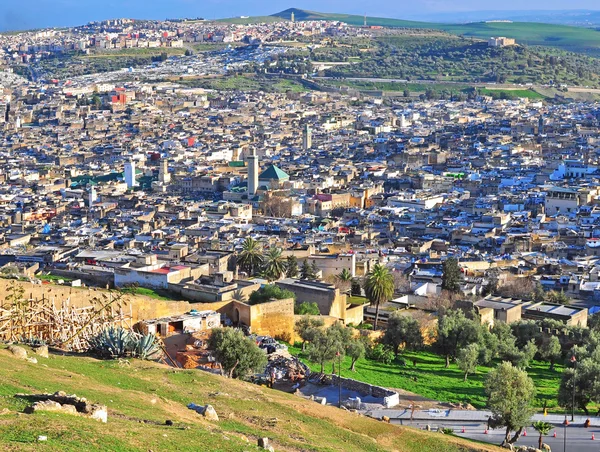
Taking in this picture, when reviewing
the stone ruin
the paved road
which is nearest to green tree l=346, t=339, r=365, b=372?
the paved road

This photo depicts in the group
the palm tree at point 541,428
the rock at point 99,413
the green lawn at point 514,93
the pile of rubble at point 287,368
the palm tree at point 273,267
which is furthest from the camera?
the green lawn at point 514,93

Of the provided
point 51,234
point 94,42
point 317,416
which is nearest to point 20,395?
point 317,416

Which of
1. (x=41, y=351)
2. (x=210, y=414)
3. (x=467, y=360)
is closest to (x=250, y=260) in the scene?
(x=467, y=360)

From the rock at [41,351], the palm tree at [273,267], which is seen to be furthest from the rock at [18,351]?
the palm tree at [273,267]

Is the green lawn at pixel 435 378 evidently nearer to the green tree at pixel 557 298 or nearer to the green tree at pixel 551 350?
the green tree at pixel 551 350

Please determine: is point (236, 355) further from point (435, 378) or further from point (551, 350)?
point (551, 350)
